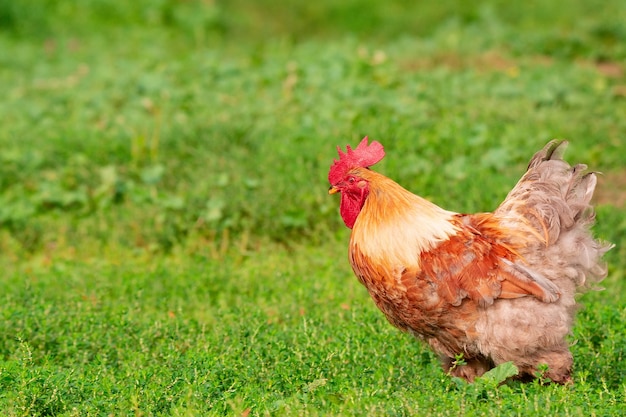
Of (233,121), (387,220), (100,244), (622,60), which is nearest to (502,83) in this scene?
(622,60)

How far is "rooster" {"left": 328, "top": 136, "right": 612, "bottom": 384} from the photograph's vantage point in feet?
15.4

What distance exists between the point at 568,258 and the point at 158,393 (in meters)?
2.31

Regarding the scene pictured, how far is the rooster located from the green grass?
0.25 m

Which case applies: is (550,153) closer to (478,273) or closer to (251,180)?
(478,273)

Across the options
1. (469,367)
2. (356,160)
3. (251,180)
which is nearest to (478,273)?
(469,367)

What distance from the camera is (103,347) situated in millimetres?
5453

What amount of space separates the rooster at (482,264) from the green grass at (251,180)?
25 centimetres

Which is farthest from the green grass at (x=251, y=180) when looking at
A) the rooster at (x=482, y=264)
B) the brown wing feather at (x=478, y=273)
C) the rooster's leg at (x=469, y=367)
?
the brown wing feather at (x=478, y=273)

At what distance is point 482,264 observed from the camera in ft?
15.7

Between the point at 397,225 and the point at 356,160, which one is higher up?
the point at 356,160

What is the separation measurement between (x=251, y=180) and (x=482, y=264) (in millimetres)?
3401

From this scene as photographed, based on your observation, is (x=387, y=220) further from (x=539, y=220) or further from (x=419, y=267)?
(x=539, y=220)

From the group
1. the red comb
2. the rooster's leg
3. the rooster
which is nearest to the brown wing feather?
the rooster

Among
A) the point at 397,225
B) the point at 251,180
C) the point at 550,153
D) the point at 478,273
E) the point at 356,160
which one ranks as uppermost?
the point at 550,153
